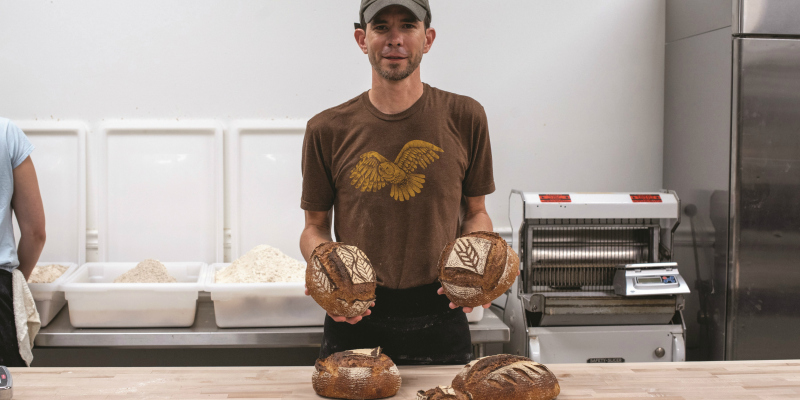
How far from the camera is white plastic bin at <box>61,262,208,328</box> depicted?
217 centimetres

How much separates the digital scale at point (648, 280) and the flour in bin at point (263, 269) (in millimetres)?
1289

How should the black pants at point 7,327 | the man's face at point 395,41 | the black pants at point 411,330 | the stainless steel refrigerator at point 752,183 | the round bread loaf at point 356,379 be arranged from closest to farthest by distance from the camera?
the round bread loaf at point 356,379 < the man's face at point 395,41 < the black pants at point 411,330 < the black pants at point 7,327 < the stainless steel refrigerator at point 752,183

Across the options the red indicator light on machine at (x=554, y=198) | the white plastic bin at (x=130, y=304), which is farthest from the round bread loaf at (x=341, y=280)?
the red indicator light on machine at (x=554, y=198)

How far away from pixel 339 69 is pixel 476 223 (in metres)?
1.44

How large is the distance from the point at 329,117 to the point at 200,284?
1012 mm

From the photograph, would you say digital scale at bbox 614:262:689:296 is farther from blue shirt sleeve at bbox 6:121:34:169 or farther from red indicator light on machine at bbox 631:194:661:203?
blue shirt sleeve at bbox 6:121:34:169

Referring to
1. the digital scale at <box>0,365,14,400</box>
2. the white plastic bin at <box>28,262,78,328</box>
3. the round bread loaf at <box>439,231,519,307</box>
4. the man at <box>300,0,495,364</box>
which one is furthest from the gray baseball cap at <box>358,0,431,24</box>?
the white plastic bin at <box>28,262,78,328</box>

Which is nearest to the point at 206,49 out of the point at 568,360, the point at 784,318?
the point at 568,360

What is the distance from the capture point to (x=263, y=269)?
7.52 feet

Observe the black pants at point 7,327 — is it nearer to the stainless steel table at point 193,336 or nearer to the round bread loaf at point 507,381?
the stainless steel table at point 193,336

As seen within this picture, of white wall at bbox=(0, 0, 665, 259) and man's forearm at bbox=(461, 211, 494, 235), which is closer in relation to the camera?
man's forearm at bbox=(461, 211, 494, 235)

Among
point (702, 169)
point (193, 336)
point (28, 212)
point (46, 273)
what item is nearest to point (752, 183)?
point (702, 169)

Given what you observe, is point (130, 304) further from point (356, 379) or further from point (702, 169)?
point (702, 169)

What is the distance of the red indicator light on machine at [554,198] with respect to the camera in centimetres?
232
